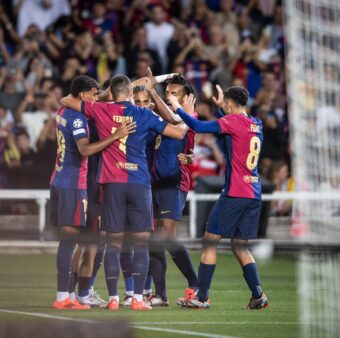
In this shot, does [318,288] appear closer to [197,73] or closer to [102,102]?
[102,102]

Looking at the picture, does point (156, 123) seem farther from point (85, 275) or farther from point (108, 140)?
point (85, 275)

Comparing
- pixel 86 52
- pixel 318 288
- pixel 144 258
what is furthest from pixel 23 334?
pixel 86 52

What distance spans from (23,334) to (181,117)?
464cm

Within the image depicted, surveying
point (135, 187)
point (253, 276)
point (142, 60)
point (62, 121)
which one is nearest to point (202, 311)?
point (253, 276)

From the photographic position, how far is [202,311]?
1003 centimetres

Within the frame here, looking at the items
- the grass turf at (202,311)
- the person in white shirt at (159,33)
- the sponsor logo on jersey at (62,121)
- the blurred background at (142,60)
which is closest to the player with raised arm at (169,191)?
the grass turf at (202,311)

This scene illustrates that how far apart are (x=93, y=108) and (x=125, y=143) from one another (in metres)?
0.41

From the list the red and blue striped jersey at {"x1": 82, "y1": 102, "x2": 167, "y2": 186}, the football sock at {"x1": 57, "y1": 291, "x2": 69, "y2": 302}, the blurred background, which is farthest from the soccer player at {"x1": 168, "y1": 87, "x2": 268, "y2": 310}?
the blurred background

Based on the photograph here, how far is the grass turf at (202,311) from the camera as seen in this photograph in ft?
29.2

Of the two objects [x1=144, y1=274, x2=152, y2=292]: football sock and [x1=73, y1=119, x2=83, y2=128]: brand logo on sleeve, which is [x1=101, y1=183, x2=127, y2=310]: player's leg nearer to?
[x1=73, y1=119, x2=83, y2=128]: brand logo on sleeve

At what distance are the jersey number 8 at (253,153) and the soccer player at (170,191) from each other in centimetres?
78

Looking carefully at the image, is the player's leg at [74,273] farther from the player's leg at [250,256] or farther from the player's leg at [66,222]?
the player's leg at [250,256]

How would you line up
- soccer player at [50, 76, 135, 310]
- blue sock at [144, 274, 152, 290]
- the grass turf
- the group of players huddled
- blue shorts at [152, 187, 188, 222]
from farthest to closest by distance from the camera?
blue sock at [144, 274, 152, 290]
blue shorts at [152, 187, 188, 222]
soccer player at [50, 76, 135, 310]
the group of players huddled
the grass turf

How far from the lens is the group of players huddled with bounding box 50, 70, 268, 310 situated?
997cm
